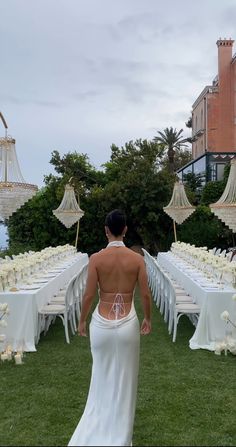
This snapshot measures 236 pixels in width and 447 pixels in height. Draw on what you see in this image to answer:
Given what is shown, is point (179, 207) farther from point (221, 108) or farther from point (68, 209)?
point (221, 108)

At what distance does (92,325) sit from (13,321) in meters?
3.41

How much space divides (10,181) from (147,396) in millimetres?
4261

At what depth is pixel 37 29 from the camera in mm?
11531

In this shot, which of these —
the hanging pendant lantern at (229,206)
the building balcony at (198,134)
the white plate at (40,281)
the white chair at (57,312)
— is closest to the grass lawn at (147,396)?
the white chair at (57,312)

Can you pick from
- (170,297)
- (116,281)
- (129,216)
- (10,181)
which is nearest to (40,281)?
(10,181)

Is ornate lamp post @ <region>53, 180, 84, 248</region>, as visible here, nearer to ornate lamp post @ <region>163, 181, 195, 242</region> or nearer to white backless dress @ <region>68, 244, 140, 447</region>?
ornate lamp post @ <region>163, 181, 195, 242</region>

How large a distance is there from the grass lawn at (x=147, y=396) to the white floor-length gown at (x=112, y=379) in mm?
476

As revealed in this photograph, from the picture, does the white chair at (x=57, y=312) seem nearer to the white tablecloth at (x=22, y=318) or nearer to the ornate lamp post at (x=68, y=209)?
the white tablecloth at (x=22, y=318)

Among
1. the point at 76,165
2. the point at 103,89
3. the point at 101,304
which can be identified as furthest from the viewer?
the point at 76,165

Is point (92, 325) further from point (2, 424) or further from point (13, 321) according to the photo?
point (13, 321)

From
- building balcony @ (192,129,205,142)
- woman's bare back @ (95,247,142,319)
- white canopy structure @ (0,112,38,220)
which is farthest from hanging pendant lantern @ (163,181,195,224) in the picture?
building balcony @ (192,129,205,142)

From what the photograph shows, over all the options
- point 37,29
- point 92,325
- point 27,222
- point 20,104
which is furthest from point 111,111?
point 92,325

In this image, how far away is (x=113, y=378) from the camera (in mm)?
3477

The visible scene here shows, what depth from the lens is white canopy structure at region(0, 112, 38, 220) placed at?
7.77m
